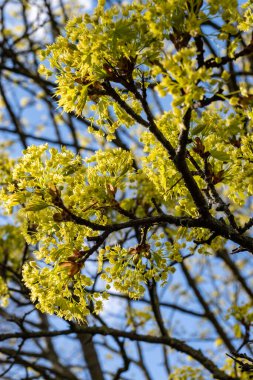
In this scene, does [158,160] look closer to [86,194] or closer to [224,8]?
[86,194]

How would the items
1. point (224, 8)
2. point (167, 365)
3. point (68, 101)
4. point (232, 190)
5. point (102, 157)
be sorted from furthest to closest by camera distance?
point (167, 365), point (232, 190), point (102, 157), point (68, 101), point (224, 8)

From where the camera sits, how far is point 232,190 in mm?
2941

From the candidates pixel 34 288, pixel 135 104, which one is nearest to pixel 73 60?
pixel 135 104

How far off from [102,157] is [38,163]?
15.9 inches

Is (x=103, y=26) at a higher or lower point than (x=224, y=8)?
higher

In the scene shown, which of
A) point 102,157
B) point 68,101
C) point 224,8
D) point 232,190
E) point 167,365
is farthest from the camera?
point 167,365

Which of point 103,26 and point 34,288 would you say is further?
point 34,288

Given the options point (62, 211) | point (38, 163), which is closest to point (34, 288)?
point (62, 211)

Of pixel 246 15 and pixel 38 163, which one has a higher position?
pixel 246 15

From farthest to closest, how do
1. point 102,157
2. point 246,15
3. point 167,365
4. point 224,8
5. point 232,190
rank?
point 167,365, point 232,190, point 102,157, point 246,15, point 224,8

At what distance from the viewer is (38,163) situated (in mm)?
2541

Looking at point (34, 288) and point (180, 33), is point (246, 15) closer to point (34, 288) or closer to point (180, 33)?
point (180, 33)

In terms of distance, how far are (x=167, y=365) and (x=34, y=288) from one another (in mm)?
5338

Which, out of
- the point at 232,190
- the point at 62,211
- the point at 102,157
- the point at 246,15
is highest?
the point at 246,15
